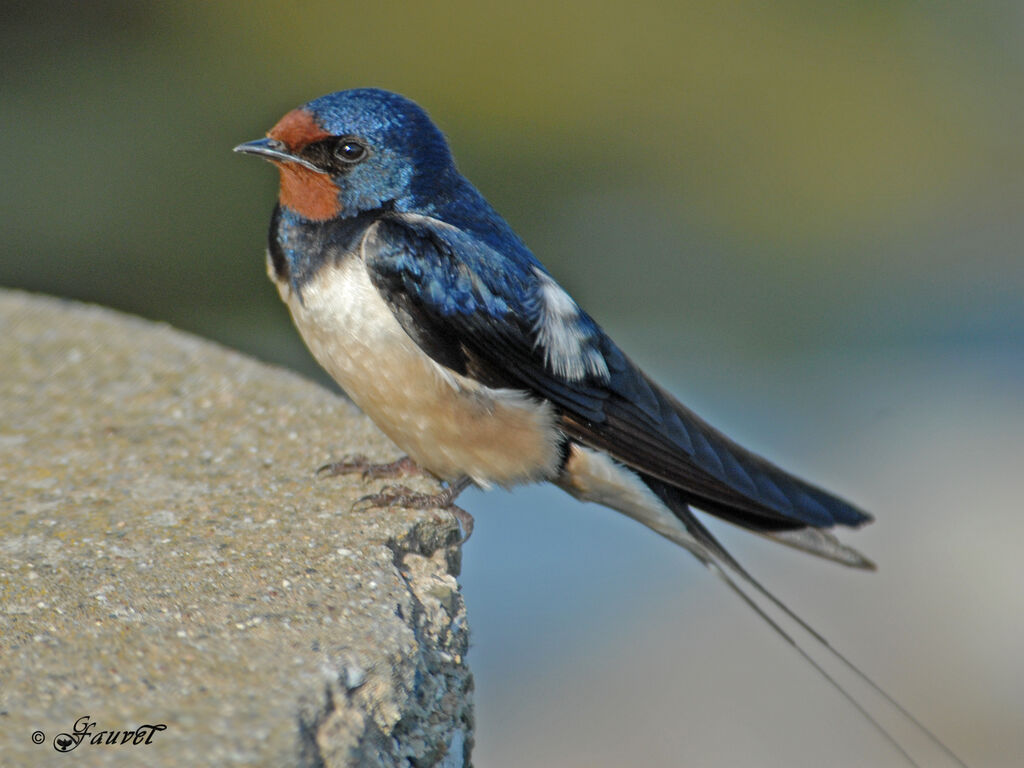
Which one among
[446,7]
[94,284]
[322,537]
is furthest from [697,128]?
[322,537]

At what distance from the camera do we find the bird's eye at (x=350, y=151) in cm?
214

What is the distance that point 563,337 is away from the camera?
6.95ft

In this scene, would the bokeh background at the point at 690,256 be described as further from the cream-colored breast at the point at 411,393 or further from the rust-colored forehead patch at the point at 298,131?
the rust-colored forehead patch at the point at 298,131

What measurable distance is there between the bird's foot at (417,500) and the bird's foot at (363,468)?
0.17 feet

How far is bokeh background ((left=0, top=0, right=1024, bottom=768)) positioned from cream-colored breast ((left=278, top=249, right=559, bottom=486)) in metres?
1.10

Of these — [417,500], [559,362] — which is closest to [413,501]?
[417,500]

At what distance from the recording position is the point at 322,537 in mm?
1896

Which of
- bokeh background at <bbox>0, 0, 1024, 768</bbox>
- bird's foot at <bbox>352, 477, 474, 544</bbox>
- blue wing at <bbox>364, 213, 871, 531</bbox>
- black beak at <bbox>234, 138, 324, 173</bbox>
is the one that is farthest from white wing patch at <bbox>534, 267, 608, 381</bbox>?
bokeh background at <bbox>0, 0, 1024, 768</bbox>

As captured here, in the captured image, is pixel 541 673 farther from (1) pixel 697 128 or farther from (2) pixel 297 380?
(1) pixel 697 128

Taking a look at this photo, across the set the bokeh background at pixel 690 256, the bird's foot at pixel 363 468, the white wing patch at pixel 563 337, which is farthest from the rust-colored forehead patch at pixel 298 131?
the bokeh background at pixel 690 256

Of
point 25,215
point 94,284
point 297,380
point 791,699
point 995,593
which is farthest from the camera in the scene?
point 25,215

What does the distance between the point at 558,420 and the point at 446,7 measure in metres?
4.64

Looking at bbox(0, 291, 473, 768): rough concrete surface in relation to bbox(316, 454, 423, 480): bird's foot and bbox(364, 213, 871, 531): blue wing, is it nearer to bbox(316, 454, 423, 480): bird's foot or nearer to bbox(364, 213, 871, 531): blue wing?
bbox(316, 454, 423, 480): bird's foot

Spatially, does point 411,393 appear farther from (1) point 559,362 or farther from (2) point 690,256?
(2) point 690,256
